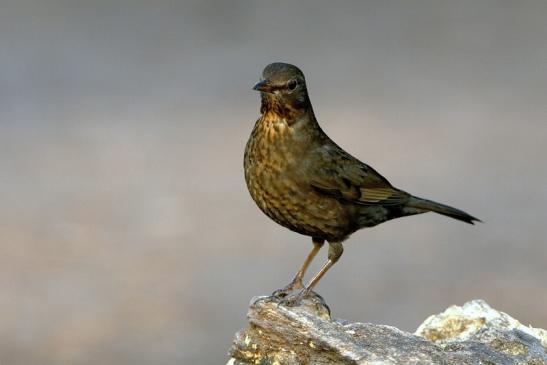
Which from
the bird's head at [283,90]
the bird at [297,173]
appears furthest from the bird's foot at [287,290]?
the bird's head at [283,90]

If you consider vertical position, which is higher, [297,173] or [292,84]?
[292,84]

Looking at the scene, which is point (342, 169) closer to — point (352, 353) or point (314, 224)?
point (314, 224)

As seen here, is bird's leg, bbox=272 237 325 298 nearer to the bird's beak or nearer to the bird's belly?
the bird's belly

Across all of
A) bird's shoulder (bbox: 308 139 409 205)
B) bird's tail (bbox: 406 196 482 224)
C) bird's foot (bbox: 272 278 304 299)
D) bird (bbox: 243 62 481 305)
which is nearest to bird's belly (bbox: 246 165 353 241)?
bird (bbox: 243 62 481 305)

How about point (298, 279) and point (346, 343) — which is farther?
point (298, 279)

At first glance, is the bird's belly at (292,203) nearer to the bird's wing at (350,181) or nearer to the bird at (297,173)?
the bird at (297,173)

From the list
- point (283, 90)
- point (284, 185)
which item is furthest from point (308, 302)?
point (283, 90)

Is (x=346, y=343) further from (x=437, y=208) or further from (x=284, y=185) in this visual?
(x=437, y=208)
